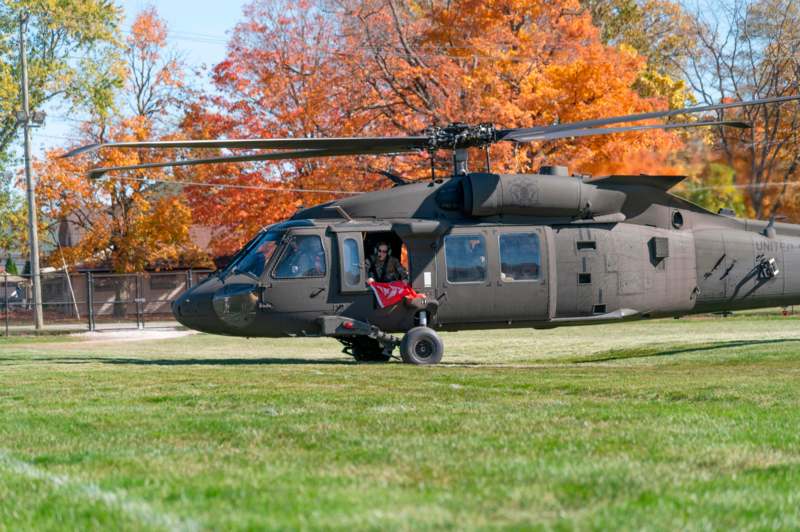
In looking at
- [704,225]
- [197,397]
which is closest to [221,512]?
[197,397]

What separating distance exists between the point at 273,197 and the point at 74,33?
16281 millimetres

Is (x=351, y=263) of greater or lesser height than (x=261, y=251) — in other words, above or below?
below

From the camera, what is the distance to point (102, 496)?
18.9ft

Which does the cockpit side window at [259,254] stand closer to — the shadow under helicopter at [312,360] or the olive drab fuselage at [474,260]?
the olive drab fuselage at [474,260]

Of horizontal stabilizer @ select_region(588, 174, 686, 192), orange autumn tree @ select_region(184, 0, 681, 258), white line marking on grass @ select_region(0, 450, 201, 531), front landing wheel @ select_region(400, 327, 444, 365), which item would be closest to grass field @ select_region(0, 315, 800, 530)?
white line marking on grass @ select_region(0, 450, 201, 531)

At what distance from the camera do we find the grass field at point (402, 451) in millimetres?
5184

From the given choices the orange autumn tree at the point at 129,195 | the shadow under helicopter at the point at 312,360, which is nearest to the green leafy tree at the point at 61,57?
the orange autumn tree at the point at 129,195

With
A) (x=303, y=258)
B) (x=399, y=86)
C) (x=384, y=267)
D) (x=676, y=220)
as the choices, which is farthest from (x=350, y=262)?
(x=399, y=86)

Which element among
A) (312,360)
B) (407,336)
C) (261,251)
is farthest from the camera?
(312,360)

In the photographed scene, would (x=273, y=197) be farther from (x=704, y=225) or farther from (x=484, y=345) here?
(x=704, y=225)

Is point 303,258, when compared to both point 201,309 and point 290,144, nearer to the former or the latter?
point 201,309

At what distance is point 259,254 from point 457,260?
3.44 meters

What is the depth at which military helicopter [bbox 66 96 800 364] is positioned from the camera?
62.3 feet

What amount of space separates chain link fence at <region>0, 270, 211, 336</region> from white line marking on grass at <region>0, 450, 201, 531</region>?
34.2 m
